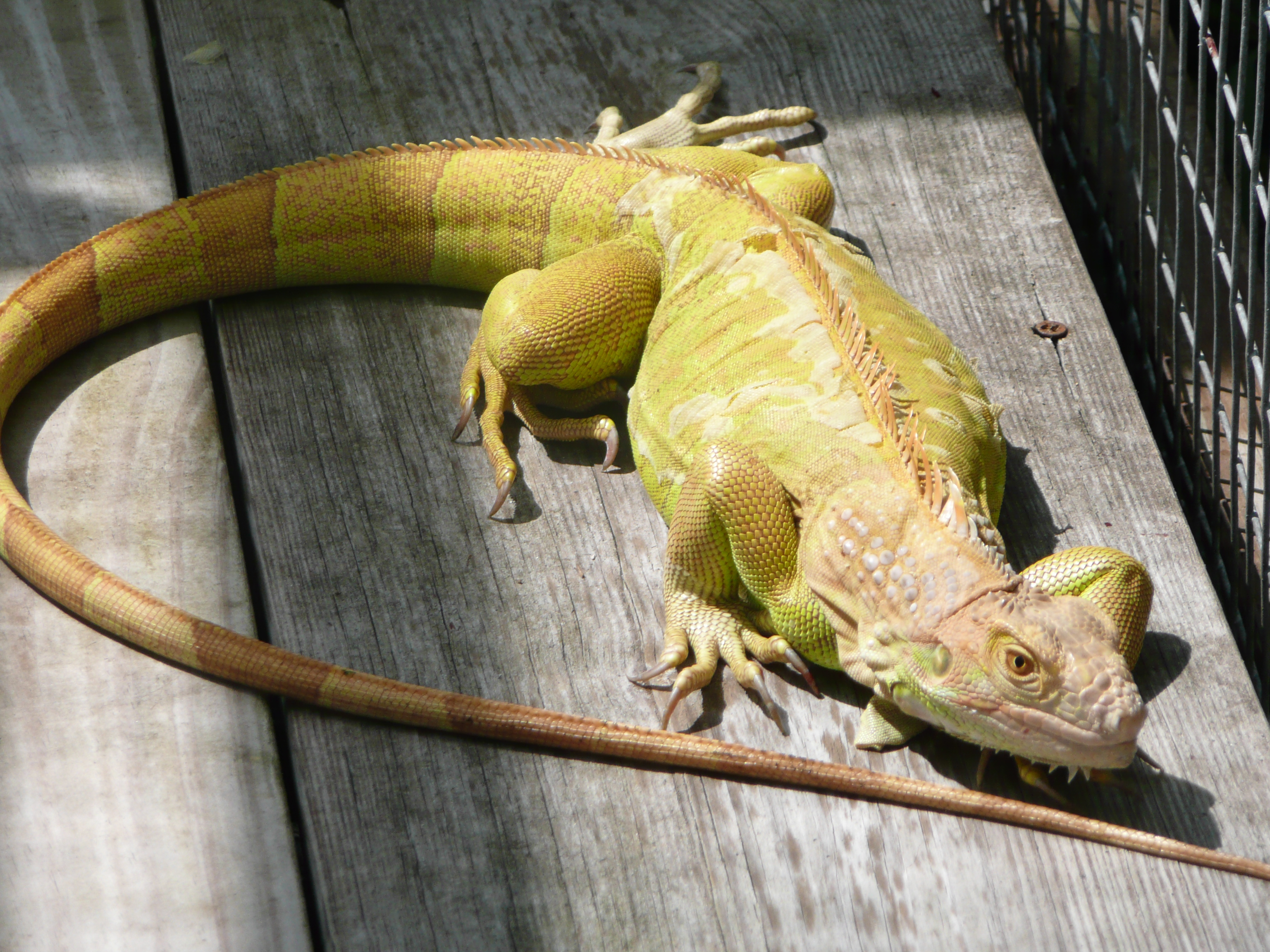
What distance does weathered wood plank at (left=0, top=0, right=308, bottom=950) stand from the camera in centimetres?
267

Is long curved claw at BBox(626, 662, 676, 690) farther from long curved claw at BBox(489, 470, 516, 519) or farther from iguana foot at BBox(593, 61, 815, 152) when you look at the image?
iguana foot at BBox(593, 61, 815, 152)

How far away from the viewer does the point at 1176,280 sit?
370cm

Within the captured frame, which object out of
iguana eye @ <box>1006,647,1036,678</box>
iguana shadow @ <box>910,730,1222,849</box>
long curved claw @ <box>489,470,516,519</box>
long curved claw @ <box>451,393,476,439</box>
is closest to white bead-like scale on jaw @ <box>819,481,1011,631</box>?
iguana eye @ <box>1006,647,1036,678</box>

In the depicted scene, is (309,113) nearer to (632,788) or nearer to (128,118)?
(128,118)

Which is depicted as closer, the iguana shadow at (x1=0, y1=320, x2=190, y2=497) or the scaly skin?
the scaly skin

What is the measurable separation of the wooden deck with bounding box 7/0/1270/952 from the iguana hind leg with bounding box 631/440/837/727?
3.4 inches

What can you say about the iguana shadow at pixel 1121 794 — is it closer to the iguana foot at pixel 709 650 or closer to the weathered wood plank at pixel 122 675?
the iguana foot at pixel 709 650

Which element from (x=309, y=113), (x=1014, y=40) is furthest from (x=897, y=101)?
(x=309, y=113)

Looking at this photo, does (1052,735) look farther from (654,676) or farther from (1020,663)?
(654,676)

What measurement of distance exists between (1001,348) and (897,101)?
1.30 meters

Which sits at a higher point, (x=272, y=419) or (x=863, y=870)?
(x=272, y=419)

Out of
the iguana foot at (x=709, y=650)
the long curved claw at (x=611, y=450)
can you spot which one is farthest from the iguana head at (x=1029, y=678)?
the long curved claw at (x=611, y=450)

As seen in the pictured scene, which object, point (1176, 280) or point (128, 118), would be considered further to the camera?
point (128, 118)

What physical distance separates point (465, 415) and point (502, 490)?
1.05 feet
